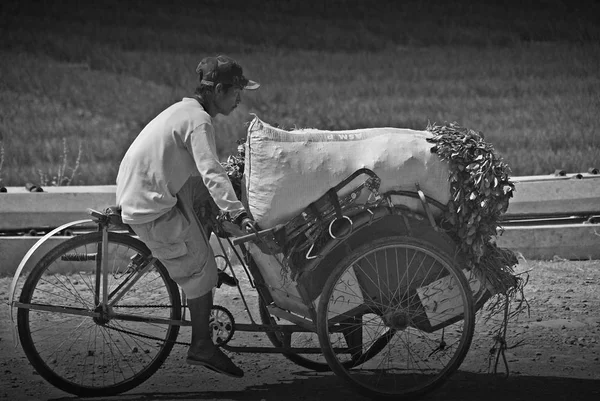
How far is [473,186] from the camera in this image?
441 centimetres

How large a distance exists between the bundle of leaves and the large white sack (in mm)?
58

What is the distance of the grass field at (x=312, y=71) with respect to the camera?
10.0 metres

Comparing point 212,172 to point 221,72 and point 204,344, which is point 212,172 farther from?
point 204,344

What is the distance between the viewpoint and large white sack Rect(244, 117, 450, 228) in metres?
4.39

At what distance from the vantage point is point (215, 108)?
14.6 ft

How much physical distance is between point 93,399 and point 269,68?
7988 mm

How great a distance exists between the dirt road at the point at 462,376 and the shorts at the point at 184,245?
555 millimetres

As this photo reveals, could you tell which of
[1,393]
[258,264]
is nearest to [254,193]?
[258,264]

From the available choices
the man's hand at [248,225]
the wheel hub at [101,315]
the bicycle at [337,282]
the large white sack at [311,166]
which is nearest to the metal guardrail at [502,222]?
the bicycle at [337,282]

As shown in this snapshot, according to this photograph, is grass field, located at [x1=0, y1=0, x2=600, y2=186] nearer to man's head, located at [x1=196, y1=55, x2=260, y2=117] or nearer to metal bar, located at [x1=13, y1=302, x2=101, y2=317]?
metal bar, located at [x1=13, y1=302, x2=101, y2=317]

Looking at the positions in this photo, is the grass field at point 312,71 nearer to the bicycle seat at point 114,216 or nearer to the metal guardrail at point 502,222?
the metal guardrail at point 502,222

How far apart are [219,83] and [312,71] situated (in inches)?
308

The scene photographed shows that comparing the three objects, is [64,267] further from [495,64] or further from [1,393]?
[495,64]

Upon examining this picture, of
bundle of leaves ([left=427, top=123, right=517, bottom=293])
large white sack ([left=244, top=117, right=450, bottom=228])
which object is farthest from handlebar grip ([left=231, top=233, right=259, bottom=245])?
bundle of leaves ([left=427, top=123, right=517, bottom=293])
